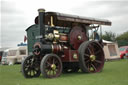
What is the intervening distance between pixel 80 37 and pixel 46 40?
1.81m

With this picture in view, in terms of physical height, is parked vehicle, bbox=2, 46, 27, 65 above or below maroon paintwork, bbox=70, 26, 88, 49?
below

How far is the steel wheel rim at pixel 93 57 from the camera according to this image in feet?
29.7

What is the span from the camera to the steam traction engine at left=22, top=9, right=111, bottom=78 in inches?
305

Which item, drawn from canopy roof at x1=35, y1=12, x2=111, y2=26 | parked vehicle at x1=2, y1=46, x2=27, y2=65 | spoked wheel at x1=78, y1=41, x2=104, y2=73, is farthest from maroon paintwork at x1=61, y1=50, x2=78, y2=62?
parked vehicle at x1=2, y1=46, x2=27, y2=65

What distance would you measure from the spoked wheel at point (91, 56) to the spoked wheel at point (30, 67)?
5.90 feet

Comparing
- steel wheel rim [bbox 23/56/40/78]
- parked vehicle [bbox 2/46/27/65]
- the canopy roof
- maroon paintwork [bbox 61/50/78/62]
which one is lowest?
parked vehicle [bbox 2/46/27/65]

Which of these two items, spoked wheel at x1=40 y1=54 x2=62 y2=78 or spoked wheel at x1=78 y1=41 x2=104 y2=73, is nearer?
spoked wheel at x1=40 y1=54 x2=62 y2=78

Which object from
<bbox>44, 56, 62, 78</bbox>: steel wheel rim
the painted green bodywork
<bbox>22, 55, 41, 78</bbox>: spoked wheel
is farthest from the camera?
the painted green bodywork

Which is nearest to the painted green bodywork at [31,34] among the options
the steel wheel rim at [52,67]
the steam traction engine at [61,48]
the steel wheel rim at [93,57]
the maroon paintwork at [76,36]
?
the steam traction engine at [61,48]

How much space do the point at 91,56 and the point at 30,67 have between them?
265 centimetres

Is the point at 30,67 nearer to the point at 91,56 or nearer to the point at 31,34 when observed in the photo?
the point at 91,56

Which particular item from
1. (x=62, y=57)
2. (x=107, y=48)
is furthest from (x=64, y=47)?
(x=107, y=48)

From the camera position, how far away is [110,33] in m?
58.0

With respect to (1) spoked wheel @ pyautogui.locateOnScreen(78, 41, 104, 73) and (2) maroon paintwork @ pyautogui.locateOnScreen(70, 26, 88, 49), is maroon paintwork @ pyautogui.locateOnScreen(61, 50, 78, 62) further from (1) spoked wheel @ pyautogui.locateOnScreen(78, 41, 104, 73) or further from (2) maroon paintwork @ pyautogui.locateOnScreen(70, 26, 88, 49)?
(2) maroon paintwork @ pyautogui.locateOnScreen(70, 26, 88, 49)
